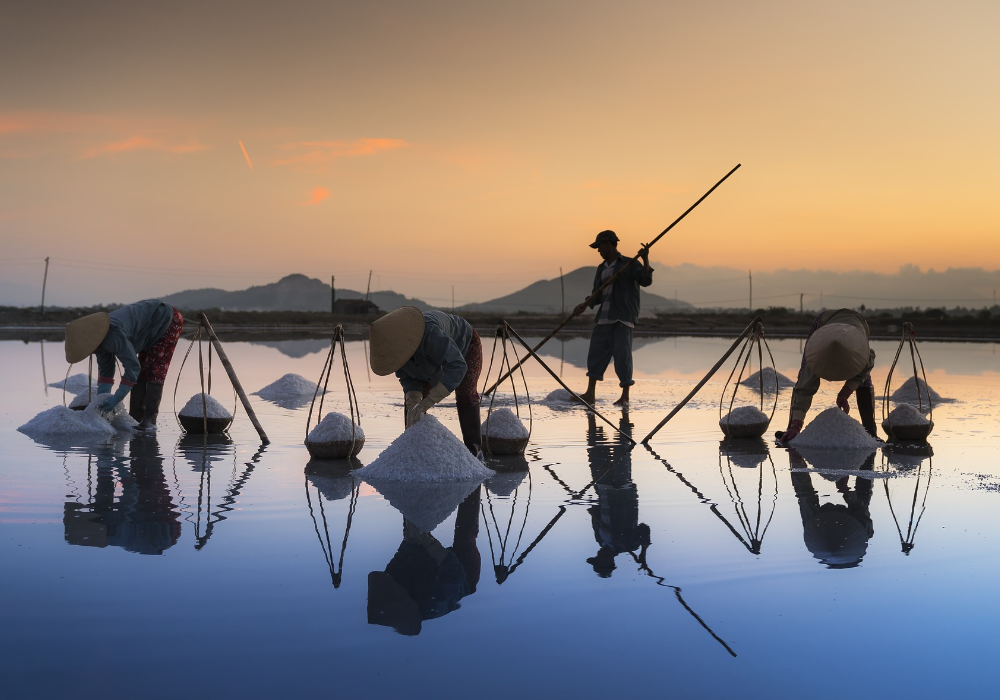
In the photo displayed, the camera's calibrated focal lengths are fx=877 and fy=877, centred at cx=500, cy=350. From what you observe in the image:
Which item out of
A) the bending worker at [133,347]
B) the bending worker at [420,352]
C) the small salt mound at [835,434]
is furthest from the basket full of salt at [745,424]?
the bending worker at [133,347]

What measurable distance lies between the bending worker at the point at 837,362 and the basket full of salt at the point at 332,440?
8.55 ft

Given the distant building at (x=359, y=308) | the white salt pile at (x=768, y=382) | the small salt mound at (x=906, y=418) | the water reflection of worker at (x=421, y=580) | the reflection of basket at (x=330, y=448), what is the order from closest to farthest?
the water reflection of worker at (x=421, y=580)
the reflection of basket at (x=330, y=448)
the small salt mound at (x=906, y=418)
the white salt pile at (x=768, y=382)
the distant building at (x=359, y=308)

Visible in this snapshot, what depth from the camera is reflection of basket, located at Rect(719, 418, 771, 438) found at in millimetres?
5566

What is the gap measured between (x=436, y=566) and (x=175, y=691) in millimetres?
1014

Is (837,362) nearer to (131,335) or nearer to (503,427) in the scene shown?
(503,427)

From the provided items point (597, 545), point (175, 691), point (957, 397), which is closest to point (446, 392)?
point (597, 545)

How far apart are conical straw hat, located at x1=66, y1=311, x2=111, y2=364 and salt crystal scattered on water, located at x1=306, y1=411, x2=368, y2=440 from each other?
155 centimetres

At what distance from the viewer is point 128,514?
332cm

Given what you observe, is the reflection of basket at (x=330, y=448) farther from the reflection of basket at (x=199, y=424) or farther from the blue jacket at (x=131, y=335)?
the blue jacket at (x=131, y=335)

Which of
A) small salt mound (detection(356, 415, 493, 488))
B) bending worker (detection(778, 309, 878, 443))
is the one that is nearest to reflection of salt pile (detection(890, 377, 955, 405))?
bending worker (detection(778, 309, 878, 443))

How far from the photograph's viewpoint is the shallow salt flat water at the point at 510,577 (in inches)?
77.1

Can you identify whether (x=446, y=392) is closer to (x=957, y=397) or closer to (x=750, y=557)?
(x=750, y=557)

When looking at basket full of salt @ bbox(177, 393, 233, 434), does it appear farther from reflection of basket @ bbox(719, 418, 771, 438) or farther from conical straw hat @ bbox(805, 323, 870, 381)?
conical straw hat @ bbox(805, 323, 870, 381)

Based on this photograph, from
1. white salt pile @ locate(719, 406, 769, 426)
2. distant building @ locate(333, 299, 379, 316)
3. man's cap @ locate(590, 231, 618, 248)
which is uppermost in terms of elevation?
man's cap @ locate(590, 231, 618, 248)
